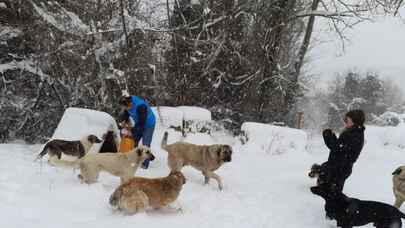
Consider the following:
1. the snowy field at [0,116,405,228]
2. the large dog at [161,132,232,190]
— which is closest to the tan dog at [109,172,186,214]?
the snowy field at [0,116,405,228]

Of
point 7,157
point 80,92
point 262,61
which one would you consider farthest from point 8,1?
point 262,61

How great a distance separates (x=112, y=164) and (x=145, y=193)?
1.64 m

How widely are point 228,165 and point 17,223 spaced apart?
6.23 meters

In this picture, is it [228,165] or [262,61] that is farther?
[262,61]

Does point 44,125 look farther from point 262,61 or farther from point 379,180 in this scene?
point 379,180

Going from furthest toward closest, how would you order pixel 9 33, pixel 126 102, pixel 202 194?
1. pixel 9 33
2. pixel 126 102
3. pixel 202 194

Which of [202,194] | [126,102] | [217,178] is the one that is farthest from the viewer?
[126,102]

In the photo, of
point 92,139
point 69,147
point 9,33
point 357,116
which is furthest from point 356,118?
point 9,33

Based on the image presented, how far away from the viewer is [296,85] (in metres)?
19.6

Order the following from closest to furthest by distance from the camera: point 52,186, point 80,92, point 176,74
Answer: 1. point 52,186
2. point 80,92
3. point 176,74

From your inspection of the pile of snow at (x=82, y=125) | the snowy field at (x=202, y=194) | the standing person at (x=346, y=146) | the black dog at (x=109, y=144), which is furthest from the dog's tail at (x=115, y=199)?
the pile of snow at (x=82, y=125)

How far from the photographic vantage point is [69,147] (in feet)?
31.3

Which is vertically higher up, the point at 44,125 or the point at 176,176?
the point at 176,176

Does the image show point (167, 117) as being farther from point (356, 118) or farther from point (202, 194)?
point (356, 118)
